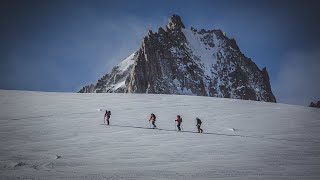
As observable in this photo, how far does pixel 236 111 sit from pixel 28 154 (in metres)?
21.5

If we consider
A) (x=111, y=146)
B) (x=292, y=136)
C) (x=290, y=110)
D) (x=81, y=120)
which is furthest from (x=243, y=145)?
(x=290, y=110)

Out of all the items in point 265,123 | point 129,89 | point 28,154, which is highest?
point 129,89

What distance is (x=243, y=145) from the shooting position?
15.5 metres

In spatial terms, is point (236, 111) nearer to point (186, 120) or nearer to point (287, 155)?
point (186, 120)

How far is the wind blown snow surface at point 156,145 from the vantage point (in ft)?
33.3

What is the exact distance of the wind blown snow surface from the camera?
33.3 ft

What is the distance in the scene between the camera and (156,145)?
50.0 feet

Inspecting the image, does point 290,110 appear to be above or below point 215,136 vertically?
above

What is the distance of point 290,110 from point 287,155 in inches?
812

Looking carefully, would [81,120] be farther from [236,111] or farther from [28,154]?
[236,111]

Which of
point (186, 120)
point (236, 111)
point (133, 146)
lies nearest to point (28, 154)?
point (133, 146)

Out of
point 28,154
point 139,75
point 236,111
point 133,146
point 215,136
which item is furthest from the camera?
point 139,75

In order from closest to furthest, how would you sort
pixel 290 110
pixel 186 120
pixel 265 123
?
pixel 265 123 → pixel 186 120 → pixel 290 110

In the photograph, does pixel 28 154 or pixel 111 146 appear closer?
pixel 28 154
